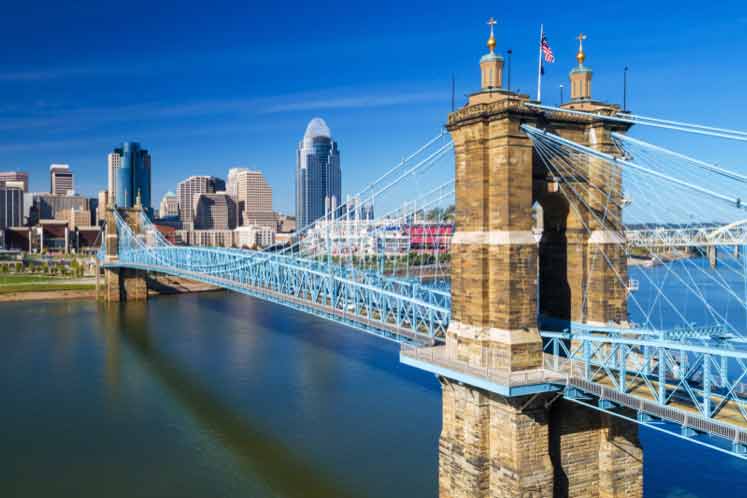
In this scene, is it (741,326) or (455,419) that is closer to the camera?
(455,419)

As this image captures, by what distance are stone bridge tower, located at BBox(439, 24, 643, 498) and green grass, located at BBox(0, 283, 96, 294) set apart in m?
64.1

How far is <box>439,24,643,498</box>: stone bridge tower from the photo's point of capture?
1577 centimetres

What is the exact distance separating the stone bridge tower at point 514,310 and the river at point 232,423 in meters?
3.44

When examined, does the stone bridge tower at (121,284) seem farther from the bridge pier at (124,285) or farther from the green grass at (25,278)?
the green grass at (25,278)

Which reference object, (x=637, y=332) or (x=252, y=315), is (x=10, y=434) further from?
(x=252, y=315)

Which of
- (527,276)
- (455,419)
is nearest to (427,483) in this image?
(455,419)

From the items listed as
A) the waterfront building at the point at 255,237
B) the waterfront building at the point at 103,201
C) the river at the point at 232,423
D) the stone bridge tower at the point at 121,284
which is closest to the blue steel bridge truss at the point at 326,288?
the stone bridge tower at the point at 121,284

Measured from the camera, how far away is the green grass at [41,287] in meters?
69.8

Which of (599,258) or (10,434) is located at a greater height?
(599,258)

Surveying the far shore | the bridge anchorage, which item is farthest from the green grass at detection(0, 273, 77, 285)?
the bridge anchorage

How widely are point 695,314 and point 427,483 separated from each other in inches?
1409

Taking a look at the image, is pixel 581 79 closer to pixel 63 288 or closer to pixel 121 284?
pixel 121 284

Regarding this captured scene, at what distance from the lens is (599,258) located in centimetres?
1816

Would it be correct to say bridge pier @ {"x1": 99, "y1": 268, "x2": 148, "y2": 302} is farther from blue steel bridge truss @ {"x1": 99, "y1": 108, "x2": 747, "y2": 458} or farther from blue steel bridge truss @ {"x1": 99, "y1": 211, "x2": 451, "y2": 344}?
blue steel bridge truss @ {"x1": 99, "y1": 108, "x2": 747, "y2": 458}
